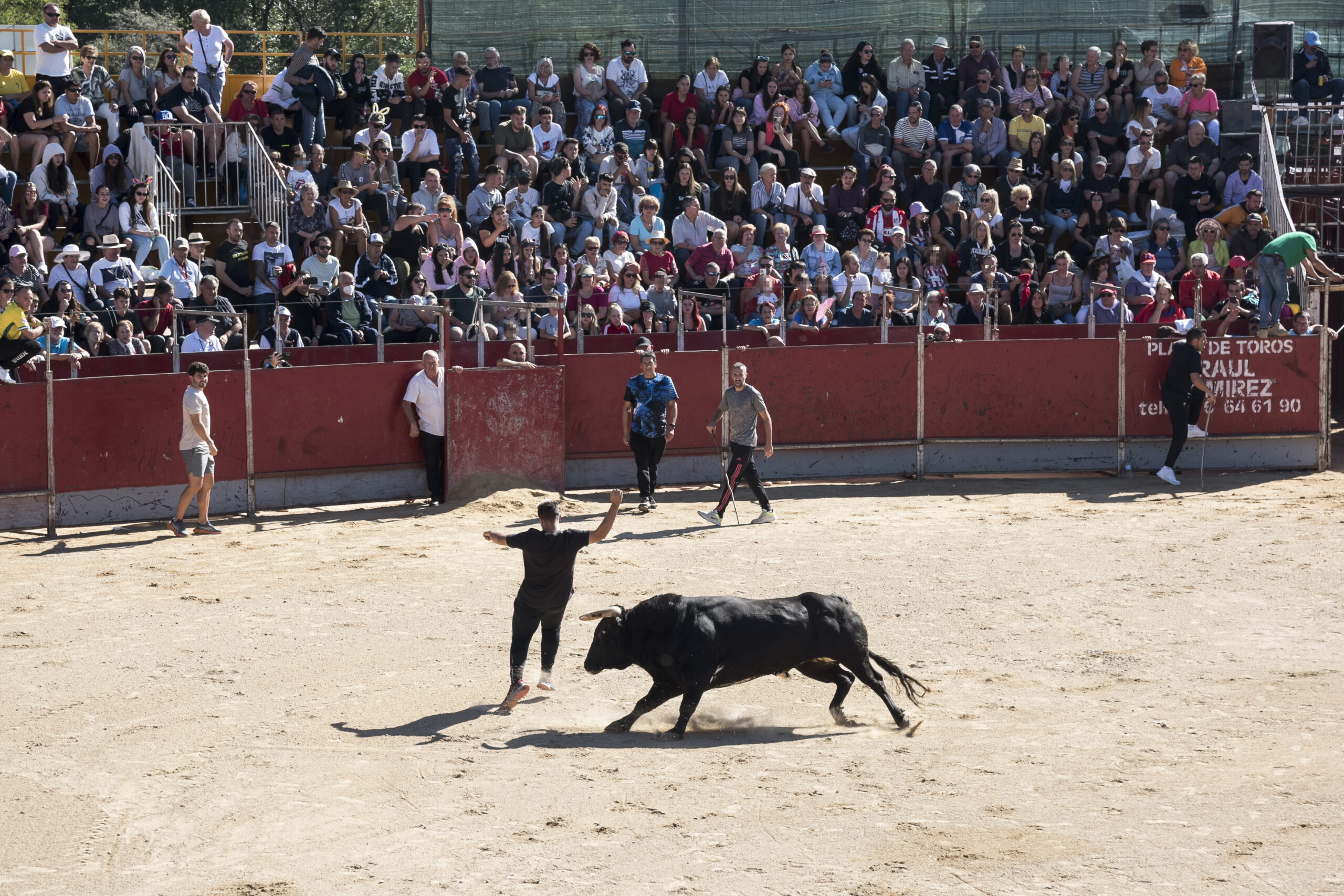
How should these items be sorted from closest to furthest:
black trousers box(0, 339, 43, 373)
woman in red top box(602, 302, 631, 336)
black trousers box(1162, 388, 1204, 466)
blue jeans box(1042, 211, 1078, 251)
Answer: black trousers box(0, 339, 43, 373) → black trousers box(1162, 388, 1204, 466) → woman in red top box(602, 302, 631, 336) → blue jeans box(1042, 211, 1078, 251)

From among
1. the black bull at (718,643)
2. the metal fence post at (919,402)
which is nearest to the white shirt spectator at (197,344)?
the metal fence post at (919,402)

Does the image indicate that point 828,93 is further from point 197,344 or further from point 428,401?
point 197,344

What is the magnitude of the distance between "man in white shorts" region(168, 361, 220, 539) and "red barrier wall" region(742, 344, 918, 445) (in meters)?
5.46

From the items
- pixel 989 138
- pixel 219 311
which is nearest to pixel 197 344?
pixel 219 311

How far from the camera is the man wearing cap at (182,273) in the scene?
17547 millimetres

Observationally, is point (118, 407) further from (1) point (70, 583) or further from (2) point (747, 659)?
(2) point (747, 659)

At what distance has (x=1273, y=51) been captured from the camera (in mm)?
23156

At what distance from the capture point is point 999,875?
6816mm

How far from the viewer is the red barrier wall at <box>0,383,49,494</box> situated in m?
14.7

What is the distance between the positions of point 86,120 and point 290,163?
102 inches

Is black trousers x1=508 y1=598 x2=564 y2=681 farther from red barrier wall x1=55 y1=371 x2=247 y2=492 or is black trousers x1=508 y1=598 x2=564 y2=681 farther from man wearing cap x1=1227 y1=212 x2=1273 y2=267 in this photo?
man wearing cap x1=1227 y1=212 x2=1273 y2=267

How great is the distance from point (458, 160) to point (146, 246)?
4.62 meters

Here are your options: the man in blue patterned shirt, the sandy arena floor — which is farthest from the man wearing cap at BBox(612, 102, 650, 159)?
the sandy arena floor

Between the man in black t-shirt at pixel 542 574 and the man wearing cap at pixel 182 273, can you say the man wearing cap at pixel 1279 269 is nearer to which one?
the man in black t-shirt at pixel 542 574
